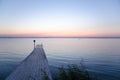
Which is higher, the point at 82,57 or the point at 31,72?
the point at 31,72

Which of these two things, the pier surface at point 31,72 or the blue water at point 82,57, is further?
the blue water at point 82,57

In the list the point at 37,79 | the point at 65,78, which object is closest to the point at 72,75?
the point at 65,78

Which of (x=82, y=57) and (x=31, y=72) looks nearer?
(x=31, y=72)

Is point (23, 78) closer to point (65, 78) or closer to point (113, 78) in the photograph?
point (65, 78)

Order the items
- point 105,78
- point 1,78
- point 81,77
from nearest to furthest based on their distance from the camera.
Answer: point 81,77, point 1,78, point 105,78

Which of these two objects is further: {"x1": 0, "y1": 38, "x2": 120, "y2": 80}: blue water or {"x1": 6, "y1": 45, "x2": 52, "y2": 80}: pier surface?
{"x1": 0, "y1": 38, "x2": 120, "y2": 80}: blue water

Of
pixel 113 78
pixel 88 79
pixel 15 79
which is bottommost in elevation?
pixel 113 78

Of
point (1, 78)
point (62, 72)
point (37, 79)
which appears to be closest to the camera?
point (62, 72)

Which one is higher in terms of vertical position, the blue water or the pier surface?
the pier surface

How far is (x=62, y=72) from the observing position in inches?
258

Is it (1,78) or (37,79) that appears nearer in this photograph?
(37,79)

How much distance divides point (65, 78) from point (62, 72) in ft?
1.22

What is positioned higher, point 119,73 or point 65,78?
point 65,78

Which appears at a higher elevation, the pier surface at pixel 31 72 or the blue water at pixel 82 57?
the pier surface at pixel 31 72
